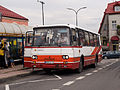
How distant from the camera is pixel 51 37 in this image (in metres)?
14.7

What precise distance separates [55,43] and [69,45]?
744 millimetres

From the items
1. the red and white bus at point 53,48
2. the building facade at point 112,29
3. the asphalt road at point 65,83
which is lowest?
the asphalt road at point 65,83

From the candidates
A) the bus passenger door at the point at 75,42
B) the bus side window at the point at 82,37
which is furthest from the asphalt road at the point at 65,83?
the bus side window at the point at 82,37

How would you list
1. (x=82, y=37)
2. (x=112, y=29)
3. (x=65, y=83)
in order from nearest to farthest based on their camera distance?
(x=65, y=83) < (x=82, y=37) < (x=112, y=29)

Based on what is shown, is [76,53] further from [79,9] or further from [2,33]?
[79,9]

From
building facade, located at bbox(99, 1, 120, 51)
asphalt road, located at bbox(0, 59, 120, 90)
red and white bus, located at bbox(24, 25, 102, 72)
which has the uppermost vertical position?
building facade, located at bbox(99, 1, 120, 51)

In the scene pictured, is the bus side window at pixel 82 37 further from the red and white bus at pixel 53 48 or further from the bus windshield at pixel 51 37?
the bus windshield at pixel 51 37

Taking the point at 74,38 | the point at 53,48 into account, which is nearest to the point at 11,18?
the point at 74,38

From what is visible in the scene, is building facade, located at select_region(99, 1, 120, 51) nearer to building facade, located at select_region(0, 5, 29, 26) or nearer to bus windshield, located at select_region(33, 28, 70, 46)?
building facade, located at select_region(0, 5, 29, 26)

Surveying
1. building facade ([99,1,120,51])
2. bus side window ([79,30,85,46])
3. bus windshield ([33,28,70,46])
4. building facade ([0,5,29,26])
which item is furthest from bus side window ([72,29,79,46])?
building facade ([99,1,120,51])

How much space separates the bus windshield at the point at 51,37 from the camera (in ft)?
47.6

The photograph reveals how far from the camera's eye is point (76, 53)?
49.3 ft

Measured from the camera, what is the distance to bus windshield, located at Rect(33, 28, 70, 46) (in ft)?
47.6

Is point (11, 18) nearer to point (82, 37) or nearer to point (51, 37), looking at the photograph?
point (82, 37)
